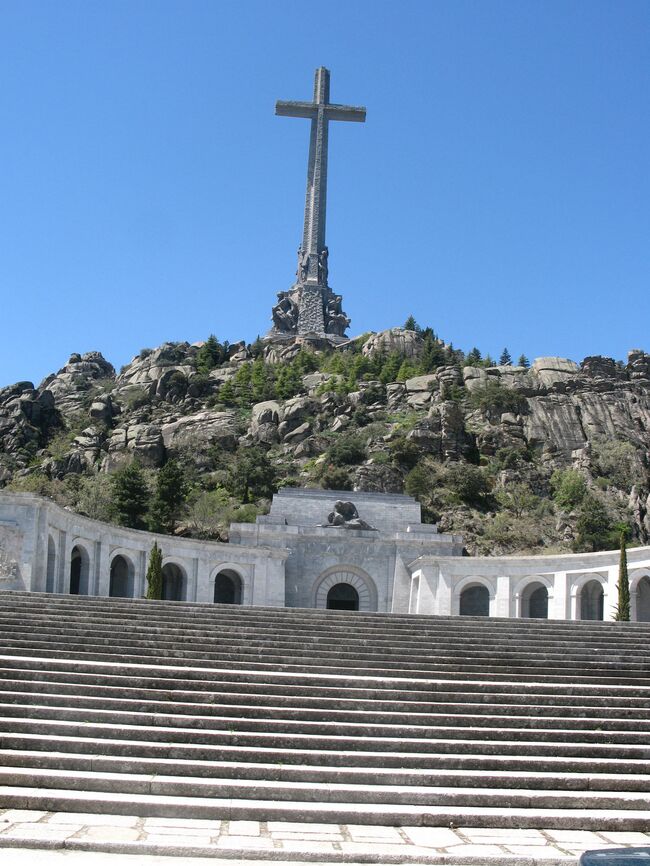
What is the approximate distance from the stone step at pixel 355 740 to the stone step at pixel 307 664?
252 centimetres

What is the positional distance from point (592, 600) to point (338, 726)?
24.3 m

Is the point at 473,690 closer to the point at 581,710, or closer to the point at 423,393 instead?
the point at 581,710

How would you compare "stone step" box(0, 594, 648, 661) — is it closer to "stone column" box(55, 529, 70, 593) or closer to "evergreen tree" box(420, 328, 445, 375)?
"stone column" box(55, 529, 70, 593)

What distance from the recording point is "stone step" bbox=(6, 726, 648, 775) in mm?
12727

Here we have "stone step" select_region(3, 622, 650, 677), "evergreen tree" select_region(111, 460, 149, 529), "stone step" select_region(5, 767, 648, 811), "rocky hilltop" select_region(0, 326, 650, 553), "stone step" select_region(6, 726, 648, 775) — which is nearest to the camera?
"stone step" select_region(5, 767, 648, 811)

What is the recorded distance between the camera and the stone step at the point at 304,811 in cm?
1098

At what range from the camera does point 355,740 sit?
1352 cm

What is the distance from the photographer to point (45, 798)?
11.0 m

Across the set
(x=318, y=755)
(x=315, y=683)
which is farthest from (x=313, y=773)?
(x=315, y=683)

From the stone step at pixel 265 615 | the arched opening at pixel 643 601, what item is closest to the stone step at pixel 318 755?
the stone step at pixel 265 615

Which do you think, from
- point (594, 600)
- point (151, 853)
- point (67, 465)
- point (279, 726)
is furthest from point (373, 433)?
point (151, 853)

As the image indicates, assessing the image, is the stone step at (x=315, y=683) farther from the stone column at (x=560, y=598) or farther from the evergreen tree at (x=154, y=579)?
the stone column at (x=560, y=598)

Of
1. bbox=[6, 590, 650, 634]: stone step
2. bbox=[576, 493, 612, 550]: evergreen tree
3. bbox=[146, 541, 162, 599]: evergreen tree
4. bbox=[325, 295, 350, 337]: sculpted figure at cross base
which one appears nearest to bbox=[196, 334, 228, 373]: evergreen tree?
bbox=[325, 295, 350, 337]: sculpted figure at cross base

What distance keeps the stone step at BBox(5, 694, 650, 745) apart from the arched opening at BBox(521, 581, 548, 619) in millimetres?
23100
